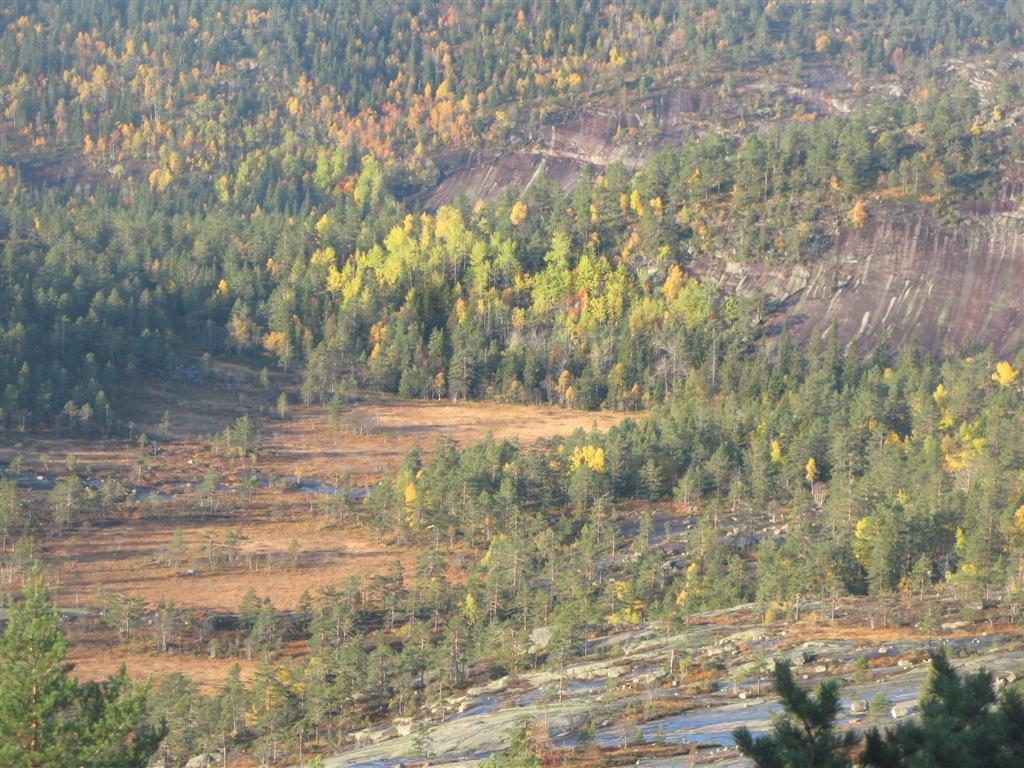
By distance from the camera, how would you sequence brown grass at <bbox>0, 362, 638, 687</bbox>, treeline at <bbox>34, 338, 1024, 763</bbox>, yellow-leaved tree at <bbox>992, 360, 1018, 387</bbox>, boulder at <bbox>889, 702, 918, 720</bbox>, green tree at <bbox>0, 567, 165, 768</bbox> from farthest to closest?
yellow-leaved tree at <bbox>992, 360, 1018, 387</bbox> < brown grass at <bbox>0, 362, 638, 687</bbox> < treeline at <bbox>34, 338, 1024, 763</bbox> < boulder at <bbox>889, 702, 918, 720</bbox> < green tree at <bbox>0, 567, 165, 768</bbox>

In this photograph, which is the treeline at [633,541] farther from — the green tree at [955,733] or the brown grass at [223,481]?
the green tree at [955,733]

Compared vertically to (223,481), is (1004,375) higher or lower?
higher

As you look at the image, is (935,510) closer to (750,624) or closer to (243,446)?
(750,624)

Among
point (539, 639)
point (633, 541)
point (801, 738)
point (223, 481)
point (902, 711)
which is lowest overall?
point (223, 481)

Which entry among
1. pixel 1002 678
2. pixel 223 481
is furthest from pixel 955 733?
pixel 223 481

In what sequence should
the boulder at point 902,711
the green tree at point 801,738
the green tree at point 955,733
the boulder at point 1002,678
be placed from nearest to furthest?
the green tree at point 955,733
the green tree at point 801,738
the boulder at point 902,711
the boulder at point 1002,678

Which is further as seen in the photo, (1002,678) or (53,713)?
(1002,678)

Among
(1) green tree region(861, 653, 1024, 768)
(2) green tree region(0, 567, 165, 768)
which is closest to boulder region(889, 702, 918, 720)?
(1) green tree region(861, 653, 1024, 768)

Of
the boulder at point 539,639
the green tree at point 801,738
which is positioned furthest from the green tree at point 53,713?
the boulder at point 539,639

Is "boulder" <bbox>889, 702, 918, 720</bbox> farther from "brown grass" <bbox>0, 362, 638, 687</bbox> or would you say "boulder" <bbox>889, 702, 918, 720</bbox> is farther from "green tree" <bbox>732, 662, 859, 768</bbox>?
"brown grass" <bbox>0, 362, 638, 687</bbox>

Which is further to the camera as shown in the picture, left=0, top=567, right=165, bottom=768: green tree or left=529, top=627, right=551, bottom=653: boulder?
left=529, top=627, right=551, bottom=653: boulder

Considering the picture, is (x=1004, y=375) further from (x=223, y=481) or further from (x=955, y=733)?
(x=955, y=733)
